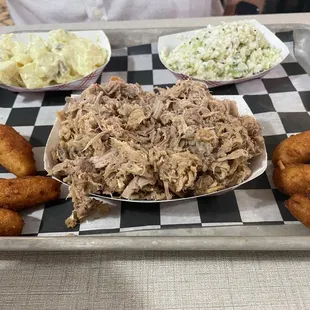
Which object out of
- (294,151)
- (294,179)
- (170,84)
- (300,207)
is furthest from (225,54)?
(300,207)

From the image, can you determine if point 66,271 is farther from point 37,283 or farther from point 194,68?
point 194,68

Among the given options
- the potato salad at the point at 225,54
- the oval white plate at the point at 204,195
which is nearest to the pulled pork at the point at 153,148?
the oval white plate at the point at 204,195

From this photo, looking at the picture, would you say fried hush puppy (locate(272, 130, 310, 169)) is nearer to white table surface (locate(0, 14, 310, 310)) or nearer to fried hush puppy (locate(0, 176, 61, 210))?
white table surface (locate(0, 14, 310, 310))

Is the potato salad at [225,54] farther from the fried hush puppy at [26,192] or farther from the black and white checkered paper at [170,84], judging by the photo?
the fried hush puppy at [26,192]

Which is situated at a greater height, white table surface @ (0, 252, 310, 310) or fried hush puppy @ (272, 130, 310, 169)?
fried hush puppy @ (272, 130, 310, 169)

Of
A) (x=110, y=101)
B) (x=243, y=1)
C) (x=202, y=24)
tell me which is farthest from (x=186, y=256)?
(x=243, y=1)

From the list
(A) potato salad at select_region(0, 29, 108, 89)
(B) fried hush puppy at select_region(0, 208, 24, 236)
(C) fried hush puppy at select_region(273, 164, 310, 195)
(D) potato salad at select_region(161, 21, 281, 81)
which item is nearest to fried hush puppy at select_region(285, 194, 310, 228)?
(C) fried hush puppy at select_region(273, 164, 310, 195)

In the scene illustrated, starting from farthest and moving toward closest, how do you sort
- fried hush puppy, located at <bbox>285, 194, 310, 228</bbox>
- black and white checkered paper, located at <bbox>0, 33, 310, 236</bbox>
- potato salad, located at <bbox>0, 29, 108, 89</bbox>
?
potato salad, located at <bbox>0, 29, 108, 89</bbox>, black and white checkered paper, located at <bbox>0, 33, 310, 236</bbox>, fried hush puppy, located at <bbox>285, 194, 310, 228</bbox>
